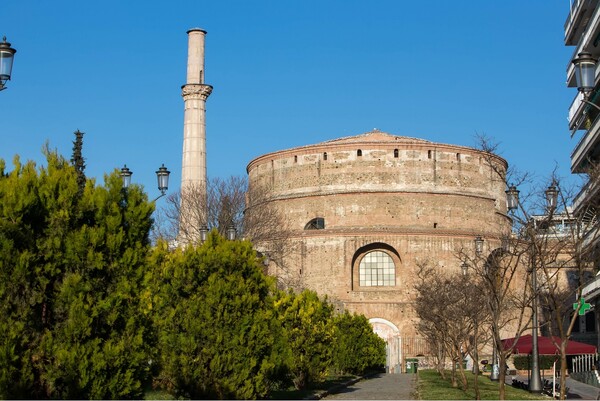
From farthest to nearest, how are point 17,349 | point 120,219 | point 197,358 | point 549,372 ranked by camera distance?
1. point 549,372
2. point 197,358
3. point 120,219
4. point 17,349

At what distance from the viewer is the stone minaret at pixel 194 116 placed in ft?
134

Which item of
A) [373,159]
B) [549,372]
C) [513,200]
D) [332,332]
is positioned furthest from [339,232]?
[513,200]

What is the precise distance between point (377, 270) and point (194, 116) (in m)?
14.6

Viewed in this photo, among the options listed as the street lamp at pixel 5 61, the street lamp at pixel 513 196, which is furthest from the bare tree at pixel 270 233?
the street lamp at pixel 5 61

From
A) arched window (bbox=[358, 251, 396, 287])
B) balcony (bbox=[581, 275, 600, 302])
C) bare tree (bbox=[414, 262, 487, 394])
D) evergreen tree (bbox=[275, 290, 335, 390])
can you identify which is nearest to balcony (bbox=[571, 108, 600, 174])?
balcony (bbox=[581, 275, 600, 302])

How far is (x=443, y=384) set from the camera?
28828mm

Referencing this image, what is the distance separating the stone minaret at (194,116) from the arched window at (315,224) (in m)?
11.2

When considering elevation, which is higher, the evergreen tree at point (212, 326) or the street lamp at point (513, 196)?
the street lamp at point (513, 196)

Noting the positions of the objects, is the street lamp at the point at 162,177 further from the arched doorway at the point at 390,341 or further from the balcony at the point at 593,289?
the arched doorway at the point at 390,341

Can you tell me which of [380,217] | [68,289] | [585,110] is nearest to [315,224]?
[380,217]

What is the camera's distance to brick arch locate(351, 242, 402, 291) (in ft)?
160

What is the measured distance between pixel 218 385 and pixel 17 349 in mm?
5815

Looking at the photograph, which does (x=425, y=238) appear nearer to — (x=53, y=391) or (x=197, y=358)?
(x=197, y=358)

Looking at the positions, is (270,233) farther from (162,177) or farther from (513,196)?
(513,196)
